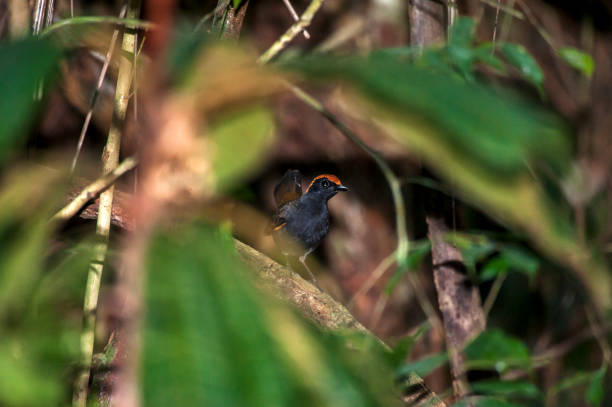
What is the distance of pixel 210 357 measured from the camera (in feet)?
1.65

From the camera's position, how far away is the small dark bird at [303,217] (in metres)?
4.19

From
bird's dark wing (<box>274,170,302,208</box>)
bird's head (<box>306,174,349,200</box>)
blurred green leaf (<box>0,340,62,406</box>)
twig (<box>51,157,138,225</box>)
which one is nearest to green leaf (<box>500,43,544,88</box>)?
twig (<box>51,157,138,225</box>)

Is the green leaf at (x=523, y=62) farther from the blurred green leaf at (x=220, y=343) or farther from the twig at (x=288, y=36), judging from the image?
the blurred green leaf at (x=220, y=343)

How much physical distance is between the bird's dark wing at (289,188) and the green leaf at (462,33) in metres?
2.55

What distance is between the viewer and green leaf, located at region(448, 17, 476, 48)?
1.72m

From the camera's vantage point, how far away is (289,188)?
4.39 meters

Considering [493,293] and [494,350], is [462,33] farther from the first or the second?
[493,293]

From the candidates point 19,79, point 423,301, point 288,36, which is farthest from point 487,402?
point 19,79

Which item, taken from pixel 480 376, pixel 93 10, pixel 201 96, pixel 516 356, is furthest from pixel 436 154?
pixel 93 10

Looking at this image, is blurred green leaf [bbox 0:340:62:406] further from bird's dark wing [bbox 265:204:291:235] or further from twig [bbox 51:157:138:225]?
bird's dark wing [bbox 265:204:291:235]

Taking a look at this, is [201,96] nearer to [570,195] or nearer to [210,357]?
[210,357]

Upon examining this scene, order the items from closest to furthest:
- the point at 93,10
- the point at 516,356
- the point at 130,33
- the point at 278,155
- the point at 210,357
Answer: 1. the point at 210,357
2. the point at 516,356
3. the point at 130,33
4. the point at 93,10
5. the point at 278,155

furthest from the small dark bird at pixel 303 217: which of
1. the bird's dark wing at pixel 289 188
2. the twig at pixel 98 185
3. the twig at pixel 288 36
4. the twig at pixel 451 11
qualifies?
the twig at pixel 98 185

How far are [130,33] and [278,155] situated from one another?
8.81 feet
